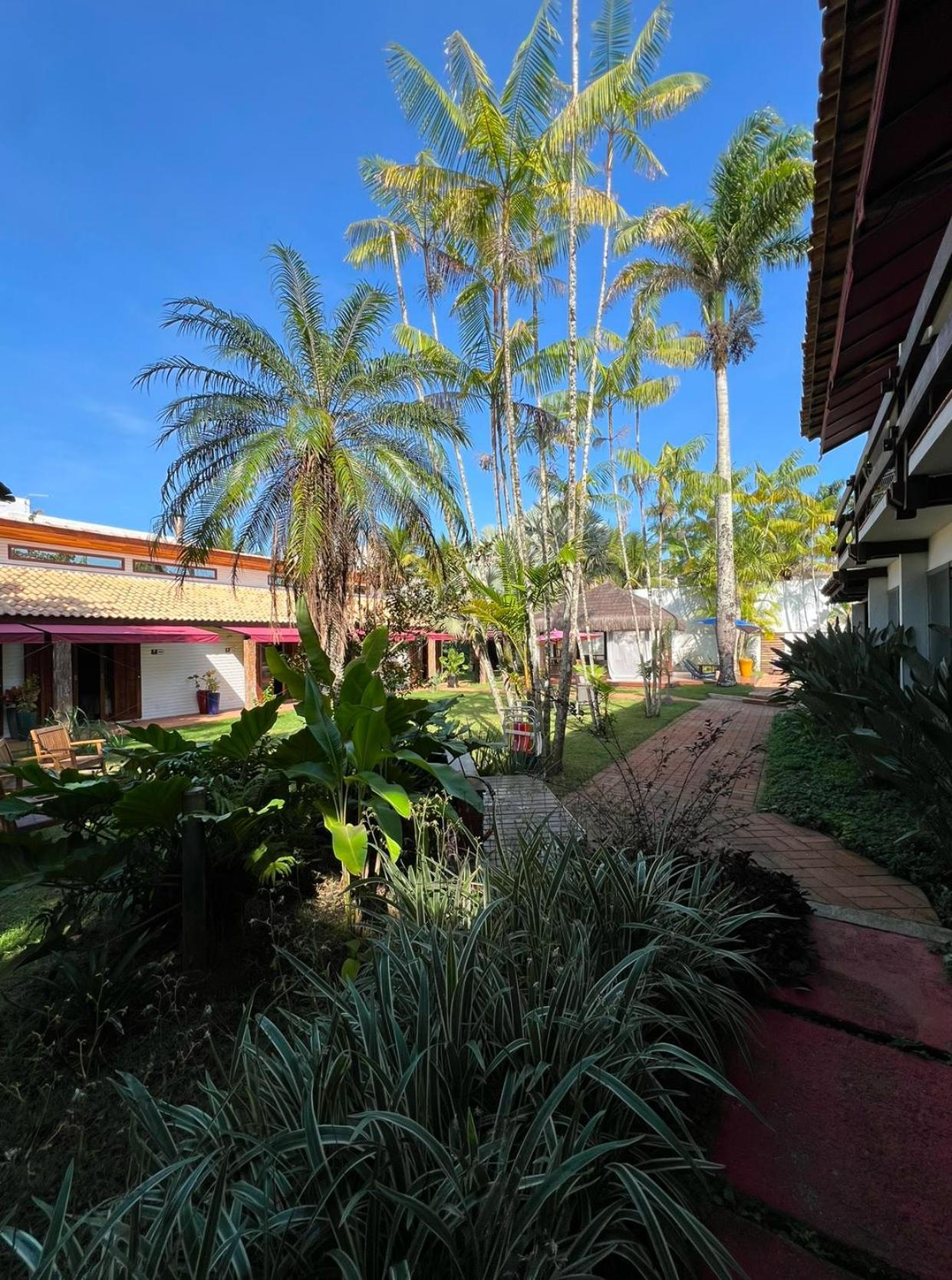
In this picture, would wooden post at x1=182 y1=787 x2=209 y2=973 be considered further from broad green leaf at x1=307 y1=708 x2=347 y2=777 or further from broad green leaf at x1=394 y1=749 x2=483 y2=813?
broad green leaf at x1=394 y1=749 x2=483 y2=813

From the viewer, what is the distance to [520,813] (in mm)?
5164

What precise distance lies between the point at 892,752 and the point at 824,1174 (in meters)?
3.47

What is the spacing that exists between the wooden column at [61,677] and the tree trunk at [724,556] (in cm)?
2029

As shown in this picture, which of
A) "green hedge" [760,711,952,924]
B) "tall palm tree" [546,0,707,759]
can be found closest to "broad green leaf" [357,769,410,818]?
"green hedge" [760,711,952,924]

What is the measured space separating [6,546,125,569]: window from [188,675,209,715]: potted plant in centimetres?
443

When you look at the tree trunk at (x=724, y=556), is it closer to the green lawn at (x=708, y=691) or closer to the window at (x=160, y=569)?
the green lawn at (x=708, y=691)

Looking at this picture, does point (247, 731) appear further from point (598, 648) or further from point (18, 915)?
point (598, 648)

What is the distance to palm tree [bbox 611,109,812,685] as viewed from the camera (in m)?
16.5

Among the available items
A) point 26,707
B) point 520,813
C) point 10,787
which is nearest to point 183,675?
point 26,707

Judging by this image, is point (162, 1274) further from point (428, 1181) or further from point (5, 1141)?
point (5, 1141)

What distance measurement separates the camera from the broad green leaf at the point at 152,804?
287 centimetres

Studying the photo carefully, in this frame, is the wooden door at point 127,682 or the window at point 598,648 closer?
the wooden door at point 127,682

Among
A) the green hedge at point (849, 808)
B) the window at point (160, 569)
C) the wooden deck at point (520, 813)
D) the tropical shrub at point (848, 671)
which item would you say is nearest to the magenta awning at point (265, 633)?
the window at point (160, 569)

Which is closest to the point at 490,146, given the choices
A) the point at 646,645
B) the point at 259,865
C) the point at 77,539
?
the point at 259,865
